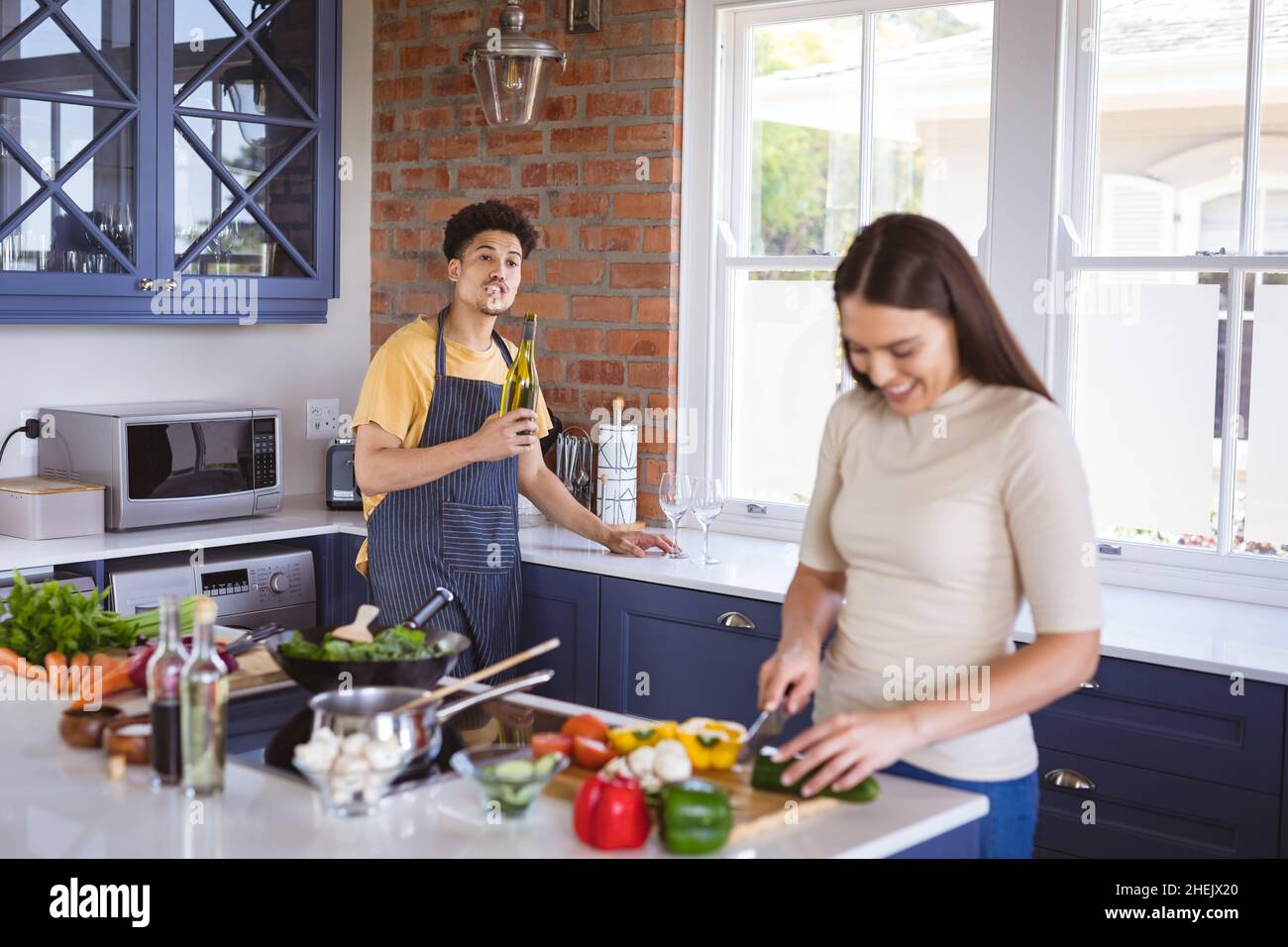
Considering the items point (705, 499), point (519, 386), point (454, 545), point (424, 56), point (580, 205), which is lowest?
point (454, 545)

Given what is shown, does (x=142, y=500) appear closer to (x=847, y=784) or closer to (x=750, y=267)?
(x=750, y=267)

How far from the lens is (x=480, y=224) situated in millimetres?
3188

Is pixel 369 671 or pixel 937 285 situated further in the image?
pixel 369 671

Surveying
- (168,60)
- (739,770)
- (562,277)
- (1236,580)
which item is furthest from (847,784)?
(168,60)

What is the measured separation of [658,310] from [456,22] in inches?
44.4

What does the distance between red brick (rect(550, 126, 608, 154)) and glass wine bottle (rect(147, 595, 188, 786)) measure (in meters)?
2.51

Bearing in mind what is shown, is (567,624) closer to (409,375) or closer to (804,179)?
(409,375)

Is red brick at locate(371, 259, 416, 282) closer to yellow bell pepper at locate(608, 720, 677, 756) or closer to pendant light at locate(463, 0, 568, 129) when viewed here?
pendant light at locate(463, 0, 568, 129)

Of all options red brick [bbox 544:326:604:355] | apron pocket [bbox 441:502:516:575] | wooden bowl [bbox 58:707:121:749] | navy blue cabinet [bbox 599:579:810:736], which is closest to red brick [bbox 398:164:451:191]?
red brick [bbox 544:326:604:355]

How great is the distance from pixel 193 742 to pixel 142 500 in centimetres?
208

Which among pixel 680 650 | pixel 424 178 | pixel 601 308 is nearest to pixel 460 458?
pixel 680 650

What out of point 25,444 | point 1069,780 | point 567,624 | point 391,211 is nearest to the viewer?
point 1069,780

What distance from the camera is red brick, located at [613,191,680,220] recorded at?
3.85 m
